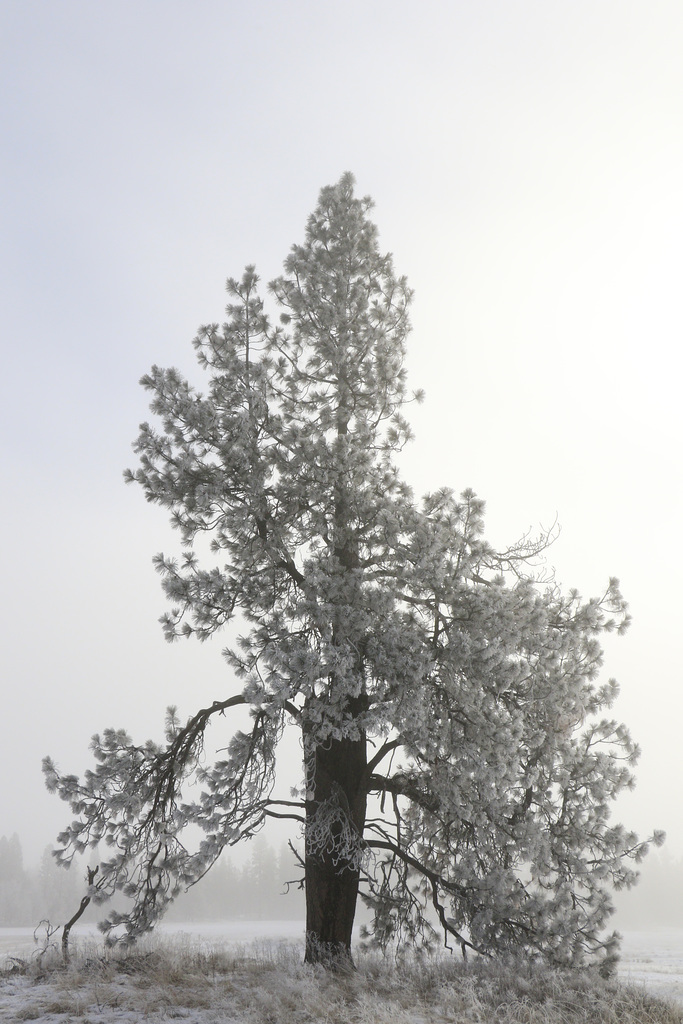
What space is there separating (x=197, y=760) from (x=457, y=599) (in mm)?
4633

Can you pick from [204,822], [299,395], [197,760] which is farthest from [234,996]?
[299,395]

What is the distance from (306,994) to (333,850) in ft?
6.89

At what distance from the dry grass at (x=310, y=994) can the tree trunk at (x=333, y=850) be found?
1.51 ft

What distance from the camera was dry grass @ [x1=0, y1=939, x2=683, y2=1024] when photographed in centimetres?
655

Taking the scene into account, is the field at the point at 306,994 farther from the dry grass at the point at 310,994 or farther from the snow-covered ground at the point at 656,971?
the snow-covered ground at the point at 656,971

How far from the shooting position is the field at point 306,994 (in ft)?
21.5

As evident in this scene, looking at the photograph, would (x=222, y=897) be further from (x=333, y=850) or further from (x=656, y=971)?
(x=333, y=850)

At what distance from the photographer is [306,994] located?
23.6ft

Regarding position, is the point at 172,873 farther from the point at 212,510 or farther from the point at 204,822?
the point at 212,510

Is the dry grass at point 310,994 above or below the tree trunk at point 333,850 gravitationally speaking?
below

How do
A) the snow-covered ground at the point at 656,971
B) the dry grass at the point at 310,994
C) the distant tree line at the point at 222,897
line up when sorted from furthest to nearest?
1. the distant tree line at the point at 222,897
2. the snow-covered ground at the point at 656,971
3. the dry grass at the point at 310,994

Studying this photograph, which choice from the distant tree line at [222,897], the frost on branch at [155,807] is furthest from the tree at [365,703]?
the distant tree line at [222,897]

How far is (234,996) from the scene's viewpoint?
7.59m

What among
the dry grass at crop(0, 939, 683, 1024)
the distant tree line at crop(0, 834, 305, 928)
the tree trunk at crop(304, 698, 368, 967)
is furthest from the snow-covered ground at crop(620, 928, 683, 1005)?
the distant tree line at crop(0, 834, 305, 928)
